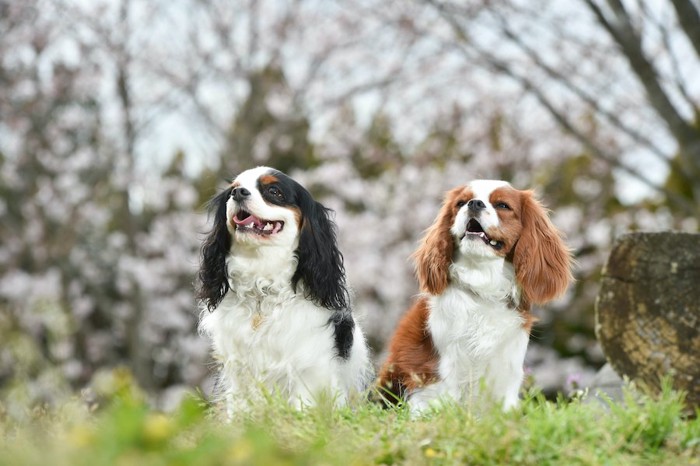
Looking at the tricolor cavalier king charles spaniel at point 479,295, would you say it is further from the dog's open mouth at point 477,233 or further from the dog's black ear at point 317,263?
the dog's black ear at point 317,263

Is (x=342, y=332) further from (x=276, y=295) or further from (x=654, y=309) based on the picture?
(x=654, y=309)

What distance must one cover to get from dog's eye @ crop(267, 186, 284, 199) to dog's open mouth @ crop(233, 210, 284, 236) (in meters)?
0.12

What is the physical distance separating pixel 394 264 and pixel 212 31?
3794 mm

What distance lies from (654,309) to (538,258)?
4.91ft

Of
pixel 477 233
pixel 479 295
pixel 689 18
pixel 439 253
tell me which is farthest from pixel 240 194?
pixel 689 18

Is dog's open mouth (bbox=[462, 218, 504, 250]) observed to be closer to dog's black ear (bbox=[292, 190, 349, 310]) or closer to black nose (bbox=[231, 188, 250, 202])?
dog's black ear (bbox=[292, 190, 349, 310])

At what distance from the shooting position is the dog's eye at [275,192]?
13.3 feet

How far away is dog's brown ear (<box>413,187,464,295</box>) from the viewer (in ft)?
13.6

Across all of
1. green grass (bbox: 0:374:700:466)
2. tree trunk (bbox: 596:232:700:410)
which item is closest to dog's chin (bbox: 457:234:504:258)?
green grass (bbox: 0:374:700:466)

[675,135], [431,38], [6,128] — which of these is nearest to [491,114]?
[431,38]

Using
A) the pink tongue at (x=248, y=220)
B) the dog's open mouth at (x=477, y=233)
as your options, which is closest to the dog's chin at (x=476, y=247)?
the dog's open mouth at (x=477, y=233)

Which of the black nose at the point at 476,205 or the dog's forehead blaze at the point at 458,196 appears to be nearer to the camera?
the black nose at the point at 476,205

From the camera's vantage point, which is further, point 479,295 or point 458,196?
point 458,196

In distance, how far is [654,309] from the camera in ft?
17.1
